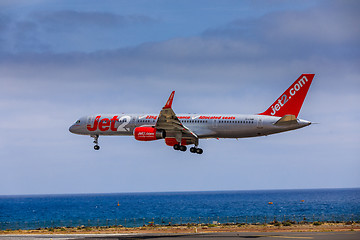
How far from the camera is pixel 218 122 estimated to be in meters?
66.4

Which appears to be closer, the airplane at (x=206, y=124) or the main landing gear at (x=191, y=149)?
the airplane at (x=206, y=124)

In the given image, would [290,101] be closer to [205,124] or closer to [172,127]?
[205,124]

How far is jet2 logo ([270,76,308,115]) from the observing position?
67250mm

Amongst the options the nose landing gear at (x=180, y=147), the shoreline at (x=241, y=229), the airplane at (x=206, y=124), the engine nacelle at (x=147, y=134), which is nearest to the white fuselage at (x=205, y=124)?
the airplane at (x=206, y=124)

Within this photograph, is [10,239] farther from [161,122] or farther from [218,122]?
[218,122]

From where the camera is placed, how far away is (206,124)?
67125mm

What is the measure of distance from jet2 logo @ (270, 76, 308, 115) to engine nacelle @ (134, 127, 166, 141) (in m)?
14.1

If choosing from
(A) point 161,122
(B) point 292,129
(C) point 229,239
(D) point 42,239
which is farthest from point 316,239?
(D) point 42,239

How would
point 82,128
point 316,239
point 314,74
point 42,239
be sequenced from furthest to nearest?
1. point 82,128
2. point 314,74
3. point 42,239
4. point 316,239

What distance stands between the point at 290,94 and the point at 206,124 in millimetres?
11011

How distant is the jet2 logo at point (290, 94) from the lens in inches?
2648

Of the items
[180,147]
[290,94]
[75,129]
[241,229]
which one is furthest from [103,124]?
[290,94]

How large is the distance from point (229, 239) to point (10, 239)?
26249 millimetres

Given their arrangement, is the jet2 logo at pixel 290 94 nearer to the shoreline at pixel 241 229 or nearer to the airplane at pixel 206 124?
the airplane at pixel 206 124
